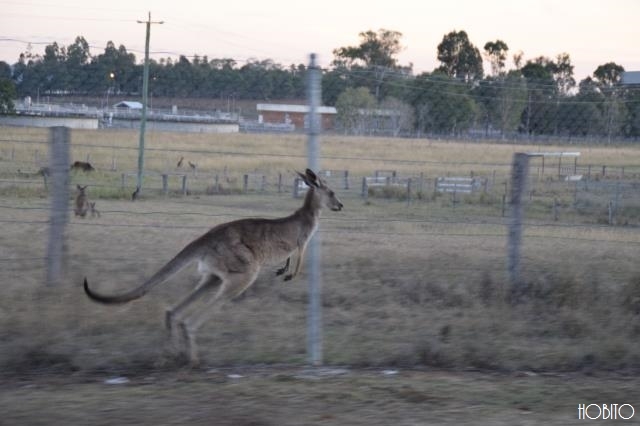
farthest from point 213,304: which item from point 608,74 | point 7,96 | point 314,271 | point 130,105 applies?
point 608,74

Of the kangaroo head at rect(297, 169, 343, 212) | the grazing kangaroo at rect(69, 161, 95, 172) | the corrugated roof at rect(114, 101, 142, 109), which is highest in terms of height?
the corrugated roof at rect(114, 101, 142, 109)

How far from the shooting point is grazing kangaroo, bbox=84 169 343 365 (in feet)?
23.6

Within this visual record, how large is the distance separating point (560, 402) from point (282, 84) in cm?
392

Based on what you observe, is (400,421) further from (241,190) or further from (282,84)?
(241,190)

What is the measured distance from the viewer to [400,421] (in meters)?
5.77

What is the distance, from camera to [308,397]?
6.25 metres

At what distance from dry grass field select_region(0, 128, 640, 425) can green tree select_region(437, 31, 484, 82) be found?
1361 millimetres

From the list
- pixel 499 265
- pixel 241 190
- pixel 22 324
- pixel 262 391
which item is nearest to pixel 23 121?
pixel 22 324

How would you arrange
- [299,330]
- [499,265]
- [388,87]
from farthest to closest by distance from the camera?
[499,265]
[388,87]
[299,330]

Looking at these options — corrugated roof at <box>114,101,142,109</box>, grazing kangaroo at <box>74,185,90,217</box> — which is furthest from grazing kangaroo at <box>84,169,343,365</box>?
grazing kangaroo at <box>74,185,90,217</box>

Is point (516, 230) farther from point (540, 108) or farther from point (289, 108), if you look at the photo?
point (289, 108)

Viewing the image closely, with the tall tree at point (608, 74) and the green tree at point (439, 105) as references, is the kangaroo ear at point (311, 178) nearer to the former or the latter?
the green tree at point (439, 105)

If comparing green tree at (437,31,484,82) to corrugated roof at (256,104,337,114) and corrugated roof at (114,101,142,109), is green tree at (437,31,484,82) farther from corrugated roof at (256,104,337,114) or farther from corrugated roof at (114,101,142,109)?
corrugated roof at (114,101,142,109)

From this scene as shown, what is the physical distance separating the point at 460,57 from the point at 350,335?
15.2 ft
